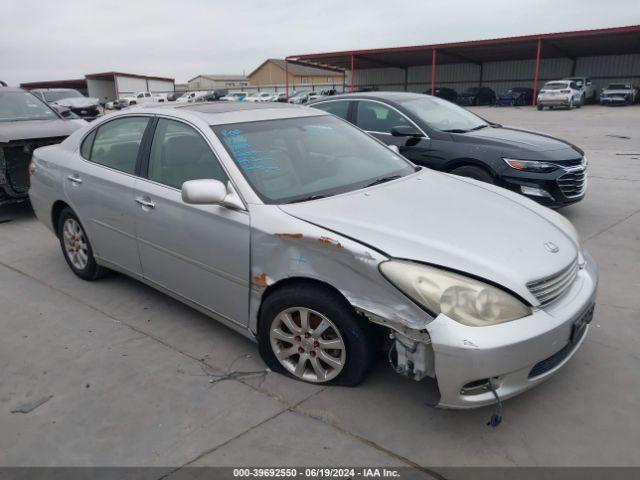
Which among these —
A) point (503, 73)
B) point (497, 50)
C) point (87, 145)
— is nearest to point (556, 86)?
point (497, 50)

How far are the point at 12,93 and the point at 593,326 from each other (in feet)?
27.5

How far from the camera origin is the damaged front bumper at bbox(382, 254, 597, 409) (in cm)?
231

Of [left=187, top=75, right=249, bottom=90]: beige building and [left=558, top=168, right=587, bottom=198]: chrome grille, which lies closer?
[left=558, top=168, right=587, bottom=198]: chrome grille

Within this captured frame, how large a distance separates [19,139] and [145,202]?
4070mm

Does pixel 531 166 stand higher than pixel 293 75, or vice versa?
pixel 293 75

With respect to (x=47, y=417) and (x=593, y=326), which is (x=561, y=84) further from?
(x=47, y=417)

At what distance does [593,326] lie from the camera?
3.64 metres

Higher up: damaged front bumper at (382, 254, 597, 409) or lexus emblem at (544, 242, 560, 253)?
lexus emblem at (544, 242, 560, 253)

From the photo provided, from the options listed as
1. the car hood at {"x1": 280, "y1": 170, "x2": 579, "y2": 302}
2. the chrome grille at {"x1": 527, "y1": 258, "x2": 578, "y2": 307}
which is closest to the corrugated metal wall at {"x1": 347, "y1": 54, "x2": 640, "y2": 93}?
the car hood at {"x1": 280, "y1": 170, "x2": 579, "y2": 302}

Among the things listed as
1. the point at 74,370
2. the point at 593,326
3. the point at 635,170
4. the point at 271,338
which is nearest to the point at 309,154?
the point at 271,338

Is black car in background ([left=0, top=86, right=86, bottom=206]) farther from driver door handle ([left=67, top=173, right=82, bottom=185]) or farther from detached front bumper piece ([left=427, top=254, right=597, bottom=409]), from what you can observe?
detached front bumper piece ([left=427, top=254, right=597, bottom=409])

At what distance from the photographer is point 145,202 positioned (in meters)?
3.59

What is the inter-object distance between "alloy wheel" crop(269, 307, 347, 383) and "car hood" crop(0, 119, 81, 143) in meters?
5.36

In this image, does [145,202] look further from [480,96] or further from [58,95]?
[480,96]
